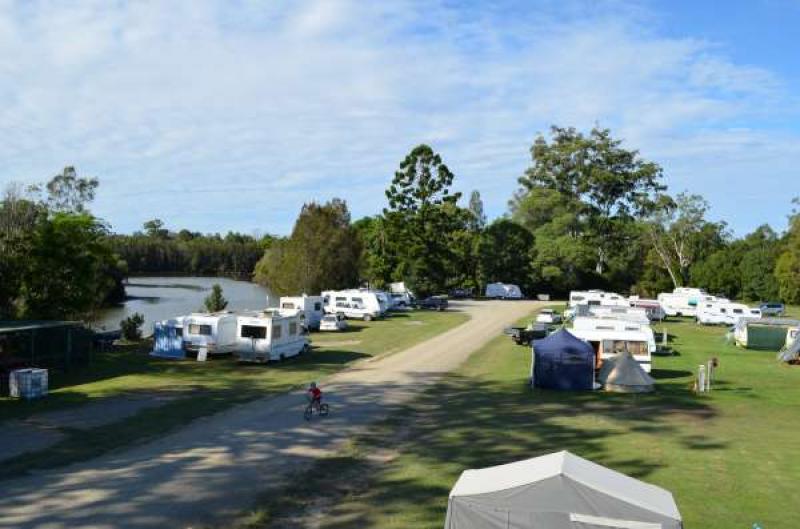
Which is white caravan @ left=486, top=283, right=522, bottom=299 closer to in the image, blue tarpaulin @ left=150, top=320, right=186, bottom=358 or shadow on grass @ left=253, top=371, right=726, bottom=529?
blue tarpaulin @ left=150, top=320, right=186, bottom=358

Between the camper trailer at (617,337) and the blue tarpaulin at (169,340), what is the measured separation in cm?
1740

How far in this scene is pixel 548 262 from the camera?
79.7 meters

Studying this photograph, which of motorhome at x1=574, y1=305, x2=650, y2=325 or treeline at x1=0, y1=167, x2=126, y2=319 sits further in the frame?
→ motorhome at x1=574, y1=305, x2=650, y2=325

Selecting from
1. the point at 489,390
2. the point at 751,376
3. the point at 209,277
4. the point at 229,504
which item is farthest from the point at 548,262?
the point at 209,277

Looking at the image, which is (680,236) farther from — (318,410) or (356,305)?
(318,410)

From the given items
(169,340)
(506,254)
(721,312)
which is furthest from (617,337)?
(506,254)

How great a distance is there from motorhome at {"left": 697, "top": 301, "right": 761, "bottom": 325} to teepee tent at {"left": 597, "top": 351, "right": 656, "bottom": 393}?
103 feet

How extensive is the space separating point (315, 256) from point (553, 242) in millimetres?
27712

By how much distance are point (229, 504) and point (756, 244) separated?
8670 centimetres

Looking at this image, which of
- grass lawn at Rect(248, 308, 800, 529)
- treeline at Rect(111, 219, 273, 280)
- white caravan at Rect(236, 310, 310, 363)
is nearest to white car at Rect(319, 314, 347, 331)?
white caravan at Rect(236, 310, 310, 363)

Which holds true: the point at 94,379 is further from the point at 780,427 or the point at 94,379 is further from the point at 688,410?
the point at 780,427

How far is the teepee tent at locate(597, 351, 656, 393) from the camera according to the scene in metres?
26.4

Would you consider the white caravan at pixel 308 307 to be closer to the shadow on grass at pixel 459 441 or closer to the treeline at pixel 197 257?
the shadow on grass at pixel 459 441

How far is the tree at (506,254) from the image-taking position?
80375 mm
